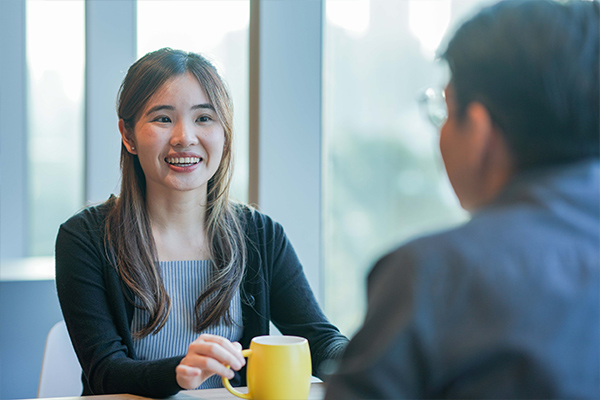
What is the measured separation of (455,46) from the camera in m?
0.49

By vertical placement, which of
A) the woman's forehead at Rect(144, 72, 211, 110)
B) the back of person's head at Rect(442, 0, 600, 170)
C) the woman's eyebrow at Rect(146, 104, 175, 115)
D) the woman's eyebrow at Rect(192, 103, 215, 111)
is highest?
the woman's forehead at Rect(144, 72, 211, 110)

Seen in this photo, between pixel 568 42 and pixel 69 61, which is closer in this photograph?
pixel 568 42

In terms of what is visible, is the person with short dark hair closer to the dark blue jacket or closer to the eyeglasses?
the dark blue jacket

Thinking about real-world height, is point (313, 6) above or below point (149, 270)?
above

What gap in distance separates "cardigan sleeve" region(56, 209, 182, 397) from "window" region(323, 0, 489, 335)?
0.88 metres

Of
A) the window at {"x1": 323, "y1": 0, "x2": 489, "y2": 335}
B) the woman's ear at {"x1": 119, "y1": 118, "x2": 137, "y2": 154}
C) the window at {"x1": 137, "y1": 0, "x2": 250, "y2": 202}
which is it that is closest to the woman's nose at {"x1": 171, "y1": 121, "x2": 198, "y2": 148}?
the woman's ear at {"x1": 119, "y1": 118, "x2": 137, "y2": 154}

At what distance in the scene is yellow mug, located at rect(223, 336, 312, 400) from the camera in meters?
0.84

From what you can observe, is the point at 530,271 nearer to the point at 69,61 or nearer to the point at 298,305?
the point at 298,305

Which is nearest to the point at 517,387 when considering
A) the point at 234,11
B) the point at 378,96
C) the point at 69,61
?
the point at 378,96

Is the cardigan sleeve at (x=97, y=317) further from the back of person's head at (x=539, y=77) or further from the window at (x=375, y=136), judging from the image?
the window at (x=375, y=136)

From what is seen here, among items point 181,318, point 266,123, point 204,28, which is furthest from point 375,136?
point 181,318

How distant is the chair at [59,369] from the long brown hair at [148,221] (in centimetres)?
34

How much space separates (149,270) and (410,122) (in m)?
1.42

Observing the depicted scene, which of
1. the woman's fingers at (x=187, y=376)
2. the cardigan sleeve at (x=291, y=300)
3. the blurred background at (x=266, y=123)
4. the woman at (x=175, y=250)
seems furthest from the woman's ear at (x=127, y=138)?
the woman's fingers at (x=187, y=376)
